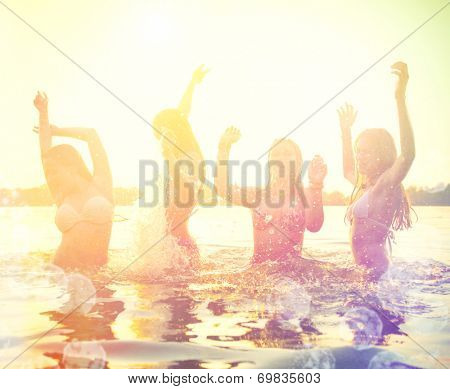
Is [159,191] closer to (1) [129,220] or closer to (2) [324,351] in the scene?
(1) [129,220]

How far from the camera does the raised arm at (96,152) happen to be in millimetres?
6676

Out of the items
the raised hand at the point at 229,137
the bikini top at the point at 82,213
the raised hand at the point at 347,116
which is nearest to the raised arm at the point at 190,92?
the raised hand at the point at 229,137

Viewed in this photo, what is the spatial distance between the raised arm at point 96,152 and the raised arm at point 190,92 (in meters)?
1.24

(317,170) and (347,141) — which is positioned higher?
(347,141)

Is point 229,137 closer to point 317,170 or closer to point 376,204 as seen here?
point 317,170

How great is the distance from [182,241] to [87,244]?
4.12 ft

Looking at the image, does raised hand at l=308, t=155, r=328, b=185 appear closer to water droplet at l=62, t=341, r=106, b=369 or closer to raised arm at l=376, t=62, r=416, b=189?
raised arm at l=376, t=62, r=416, b=189

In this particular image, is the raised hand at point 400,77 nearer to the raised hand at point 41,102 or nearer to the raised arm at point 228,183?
the raised arm at point 228,183

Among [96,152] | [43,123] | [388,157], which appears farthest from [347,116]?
[43,123]

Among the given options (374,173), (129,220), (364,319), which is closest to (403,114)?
(374,173)

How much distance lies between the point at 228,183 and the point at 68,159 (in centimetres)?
213

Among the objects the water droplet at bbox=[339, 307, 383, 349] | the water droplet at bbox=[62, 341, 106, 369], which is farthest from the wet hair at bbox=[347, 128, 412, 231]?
the water droplet at bbox=[62, 341, 106, 369]

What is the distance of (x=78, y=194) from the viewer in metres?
6.60
